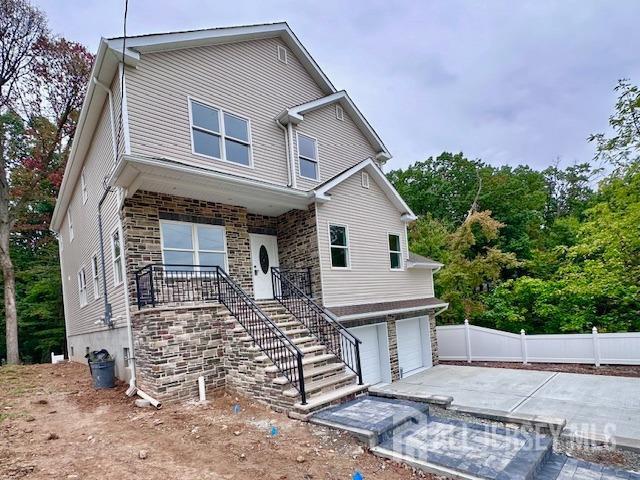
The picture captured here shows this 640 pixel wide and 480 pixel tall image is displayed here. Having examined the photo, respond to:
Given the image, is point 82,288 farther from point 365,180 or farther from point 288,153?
point 365,180

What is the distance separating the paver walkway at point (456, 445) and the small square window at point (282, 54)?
10.1m

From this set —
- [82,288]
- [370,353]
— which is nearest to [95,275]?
[82,288]

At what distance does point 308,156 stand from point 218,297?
548 cm

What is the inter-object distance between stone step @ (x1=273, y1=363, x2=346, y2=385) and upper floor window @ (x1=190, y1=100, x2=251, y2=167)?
213 inches

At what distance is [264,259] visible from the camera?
33.8 feet

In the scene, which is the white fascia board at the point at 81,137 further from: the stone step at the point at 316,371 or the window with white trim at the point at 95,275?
the stone step at the point at 316,371

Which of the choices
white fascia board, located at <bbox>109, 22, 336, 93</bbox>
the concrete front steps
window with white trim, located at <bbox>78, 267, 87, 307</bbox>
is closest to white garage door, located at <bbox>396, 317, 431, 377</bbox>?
the concrete front steps

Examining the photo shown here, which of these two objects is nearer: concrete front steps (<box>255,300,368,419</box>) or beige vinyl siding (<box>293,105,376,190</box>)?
concrete front steps (<box>255,300,368,419</box>)

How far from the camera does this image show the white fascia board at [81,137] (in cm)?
767

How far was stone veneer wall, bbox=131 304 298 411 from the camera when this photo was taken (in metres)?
6.39

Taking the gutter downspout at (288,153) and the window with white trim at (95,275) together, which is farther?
the gutter downspout at (288,153)

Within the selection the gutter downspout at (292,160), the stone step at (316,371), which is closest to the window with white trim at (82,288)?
the gutter downspout at (292,160)

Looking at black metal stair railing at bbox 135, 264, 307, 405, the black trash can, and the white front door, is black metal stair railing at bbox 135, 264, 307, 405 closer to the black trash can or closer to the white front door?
the white front door

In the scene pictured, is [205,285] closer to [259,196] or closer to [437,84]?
[259,196]
